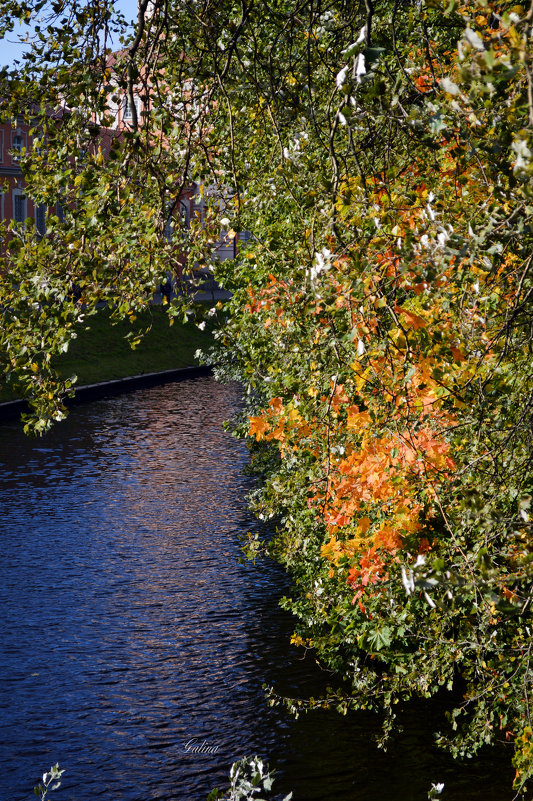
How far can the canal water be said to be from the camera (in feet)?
34.2

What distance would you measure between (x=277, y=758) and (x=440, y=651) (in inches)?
98.2

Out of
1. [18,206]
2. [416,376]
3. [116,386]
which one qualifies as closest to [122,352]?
[116,386]

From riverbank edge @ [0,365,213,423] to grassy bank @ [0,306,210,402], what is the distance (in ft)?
1.64

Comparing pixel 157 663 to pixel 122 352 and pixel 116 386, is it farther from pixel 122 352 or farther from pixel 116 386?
pixel 122 352

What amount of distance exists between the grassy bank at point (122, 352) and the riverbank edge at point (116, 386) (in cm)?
50

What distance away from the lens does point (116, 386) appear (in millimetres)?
37344

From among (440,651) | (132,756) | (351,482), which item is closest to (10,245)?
(351,482)

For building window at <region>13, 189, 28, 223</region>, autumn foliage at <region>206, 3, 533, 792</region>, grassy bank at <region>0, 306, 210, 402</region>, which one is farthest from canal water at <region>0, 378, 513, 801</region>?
building window at <region>13, 189, 28, 223</region>

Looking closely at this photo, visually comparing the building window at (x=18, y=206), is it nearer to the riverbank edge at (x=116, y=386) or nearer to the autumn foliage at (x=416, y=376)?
the riverbank edge at (x=116, y=386)

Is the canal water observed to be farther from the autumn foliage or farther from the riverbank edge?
the riverbank edge

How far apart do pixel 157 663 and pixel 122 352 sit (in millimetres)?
29878

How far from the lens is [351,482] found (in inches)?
362

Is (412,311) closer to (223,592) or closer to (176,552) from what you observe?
(223,592)

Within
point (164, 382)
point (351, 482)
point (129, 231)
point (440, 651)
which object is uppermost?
point (129, 231)
